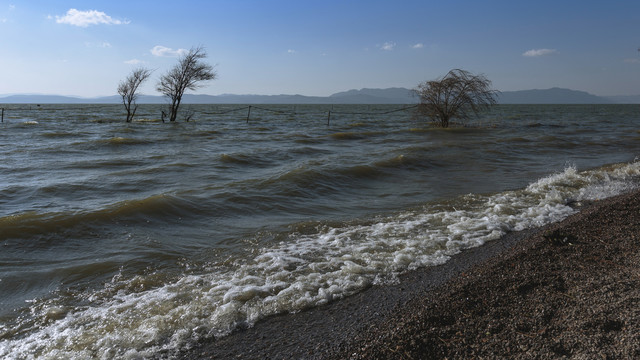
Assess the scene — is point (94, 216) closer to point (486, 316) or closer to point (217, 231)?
point (217, 231)

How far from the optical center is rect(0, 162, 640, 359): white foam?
353 centimetres

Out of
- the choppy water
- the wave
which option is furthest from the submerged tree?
the wave

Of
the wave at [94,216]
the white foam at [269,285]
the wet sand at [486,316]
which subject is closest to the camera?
the wet sand at [486,316]

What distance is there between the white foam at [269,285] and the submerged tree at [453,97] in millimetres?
22438

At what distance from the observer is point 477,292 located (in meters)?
3.73

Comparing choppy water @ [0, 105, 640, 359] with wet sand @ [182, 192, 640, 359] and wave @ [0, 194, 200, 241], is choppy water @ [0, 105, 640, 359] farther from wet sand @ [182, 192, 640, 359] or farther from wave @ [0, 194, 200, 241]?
wet sand @ [182, 192, 640, 359]

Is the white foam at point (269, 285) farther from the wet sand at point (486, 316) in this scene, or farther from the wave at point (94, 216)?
the wave at point (94, 216)

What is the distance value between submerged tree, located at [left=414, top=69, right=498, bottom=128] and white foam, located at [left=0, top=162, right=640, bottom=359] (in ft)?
73.6

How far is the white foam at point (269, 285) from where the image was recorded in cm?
353

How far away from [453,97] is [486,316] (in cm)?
2835

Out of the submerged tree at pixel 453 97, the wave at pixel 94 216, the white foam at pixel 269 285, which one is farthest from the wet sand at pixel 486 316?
the submerged tree at pixel 453 97

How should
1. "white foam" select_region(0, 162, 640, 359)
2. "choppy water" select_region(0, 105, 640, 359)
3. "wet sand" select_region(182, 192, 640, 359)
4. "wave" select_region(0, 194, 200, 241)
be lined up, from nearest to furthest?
"wet sand" select_region(182, 192, 640, 359) < "white foam" select_region(0, 162, 640, 359) < "choppy water" select_region(0, 105, 640, 359) < "wave" select_region(0, 194, 200, 241)

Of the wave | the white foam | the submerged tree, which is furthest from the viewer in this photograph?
the submerged tree

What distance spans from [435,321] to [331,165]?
1055cm
